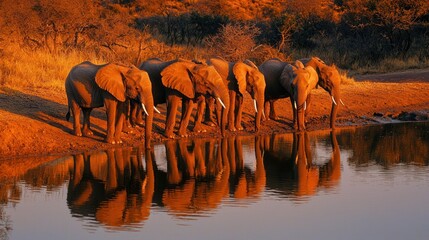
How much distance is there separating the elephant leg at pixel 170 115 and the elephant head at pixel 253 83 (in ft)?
5.41

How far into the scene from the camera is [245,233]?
10828mm

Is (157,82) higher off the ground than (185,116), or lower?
higher

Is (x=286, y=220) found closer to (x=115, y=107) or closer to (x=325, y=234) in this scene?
(x=325, y=234)

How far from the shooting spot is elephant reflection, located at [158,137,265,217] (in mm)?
12758

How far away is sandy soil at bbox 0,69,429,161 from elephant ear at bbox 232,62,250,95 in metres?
1.03

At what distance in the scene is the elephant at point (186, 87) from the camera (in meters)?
18.3

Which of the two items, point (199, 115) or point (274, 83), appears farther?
point (274, 83)

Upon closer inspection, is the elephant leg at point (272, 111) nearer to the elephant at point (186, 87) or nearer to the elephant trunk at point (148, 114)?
the elephant at point (186, 87)

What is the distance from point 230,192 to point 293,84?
274 inches

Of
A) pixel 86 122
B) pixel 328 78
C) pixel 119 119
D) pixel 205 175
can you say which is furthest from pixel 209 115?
pixel 205 175

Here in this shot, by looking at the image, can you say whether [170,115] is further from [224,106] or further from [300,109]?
[300,109]

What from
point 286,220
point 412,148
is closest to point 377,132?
point 412,148

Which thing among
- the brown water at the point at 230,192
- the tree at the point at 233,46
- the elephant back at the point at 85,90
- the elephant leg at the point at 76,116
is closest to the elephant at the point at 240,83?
the brown water at the point at 230,192

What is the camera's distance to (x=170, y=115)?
723 inches
